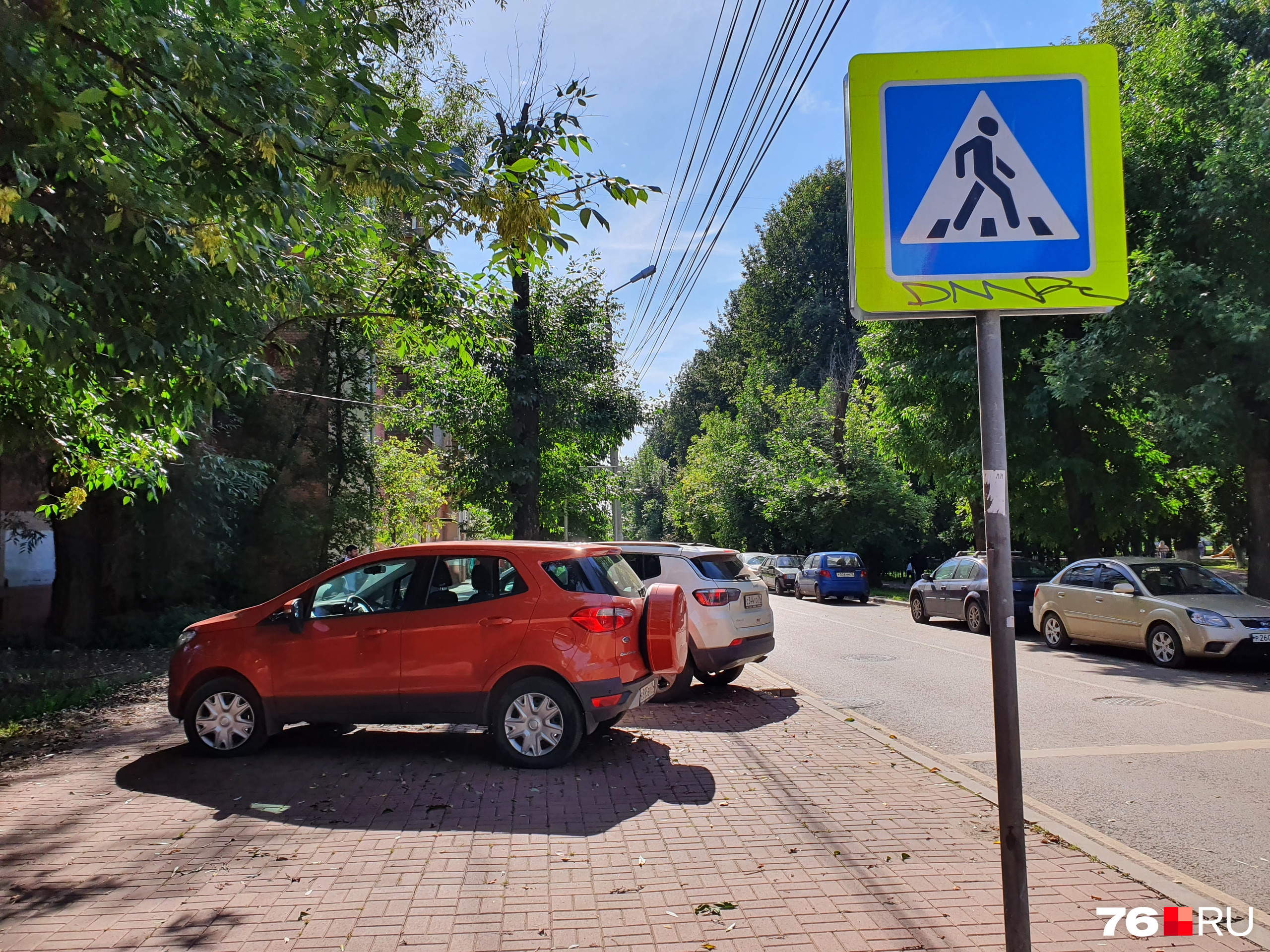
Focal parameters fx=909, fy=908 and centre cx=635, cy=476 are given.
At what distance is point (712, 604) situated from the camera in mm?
10219

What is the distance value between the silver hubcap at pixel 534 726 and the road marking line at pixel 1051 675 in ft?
10.7

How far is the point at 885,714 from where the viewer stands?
9688mm

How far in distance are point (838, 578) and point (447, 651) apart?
75.3ft

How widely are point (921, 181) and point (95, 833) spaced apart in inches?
233

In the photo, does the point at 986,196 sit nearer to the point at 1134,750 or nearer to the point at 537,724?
the point at 537,724

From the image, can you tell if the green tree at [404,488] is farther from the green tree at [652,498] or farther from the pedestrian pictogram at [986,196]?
the green tree at [652,498]

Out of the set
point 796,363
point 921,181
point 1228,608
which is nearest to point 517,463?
point 1228,608

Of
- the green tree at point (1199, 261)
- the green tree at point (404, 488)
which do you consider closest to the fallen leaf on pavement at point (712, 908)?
the green tree at point (1199, 261)

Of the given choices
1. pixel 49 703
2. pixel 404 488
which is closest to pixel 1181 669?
pixel 49 703

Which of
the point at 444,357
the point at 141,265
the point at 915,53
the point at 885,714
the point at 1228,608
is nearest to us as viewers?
the point at 915,53

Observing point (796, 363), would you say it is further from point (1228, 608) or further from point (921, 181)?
point (921, 181)

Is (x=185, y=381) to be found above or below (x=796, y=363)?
below

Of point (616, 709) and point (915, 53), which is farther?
point (616, 709)

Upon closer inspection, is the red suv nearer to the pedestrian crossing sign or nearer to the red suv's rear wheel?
the red suv's rear wheel
